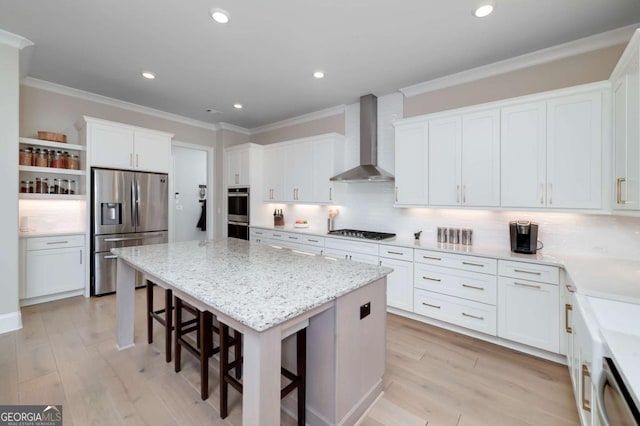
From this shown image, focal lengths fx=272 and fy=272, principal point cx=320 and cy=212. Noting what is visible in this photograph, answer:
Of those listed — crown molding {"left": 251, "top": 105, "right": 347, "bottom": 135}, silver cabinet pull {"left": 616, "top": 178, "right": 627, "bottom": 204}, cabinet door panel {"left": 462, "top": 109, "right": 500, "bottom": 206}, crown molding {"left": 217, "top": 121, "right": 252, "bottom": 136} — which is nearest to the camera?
silver cabinet pull {"left": 616, "top": 178, "right": 627, "bottom": 204}

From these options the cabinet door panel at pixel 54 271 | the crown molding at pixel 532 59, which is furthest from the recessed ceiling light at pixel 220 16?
the cabinet door panel at pixel 54 271

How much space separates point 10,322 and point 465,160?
490 centimetres

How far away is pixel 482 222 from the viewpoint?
121 inches

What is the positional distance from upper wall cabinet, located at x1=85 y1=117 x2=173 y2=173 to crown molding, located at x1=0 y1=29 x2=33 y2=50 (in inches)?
39.2

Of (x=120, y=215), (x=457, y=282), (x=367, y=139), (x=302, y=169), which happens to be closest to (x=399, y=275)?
(x=457, y=282)

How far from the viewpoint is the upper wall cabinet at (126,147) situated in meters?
3.62

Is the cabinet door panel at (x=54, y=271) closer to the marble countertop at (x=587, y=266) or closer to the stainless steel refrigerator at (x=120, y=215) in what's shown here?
the stainless steel refrigerator at (x=120, y=215)

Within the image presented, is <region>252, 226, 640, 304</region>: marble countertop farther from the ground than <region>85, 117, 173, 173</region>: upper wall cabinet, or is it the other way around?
<region>85, 117, 173, 173</region>: upper wall cabinet

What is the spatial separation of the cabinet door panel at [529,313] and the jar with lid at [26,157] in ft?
17.9

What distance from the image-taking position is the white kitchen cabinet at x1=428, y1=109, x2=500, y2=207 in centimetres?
274

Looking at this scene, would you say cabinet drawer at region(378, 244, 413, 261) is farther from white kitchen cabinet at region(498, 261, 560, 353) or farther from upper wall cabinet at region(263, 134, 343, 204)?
upper wall cabinet at region(263, 134, 343, 204)

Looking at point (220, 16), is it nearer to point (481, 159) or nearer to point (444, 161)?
point (444, 161)

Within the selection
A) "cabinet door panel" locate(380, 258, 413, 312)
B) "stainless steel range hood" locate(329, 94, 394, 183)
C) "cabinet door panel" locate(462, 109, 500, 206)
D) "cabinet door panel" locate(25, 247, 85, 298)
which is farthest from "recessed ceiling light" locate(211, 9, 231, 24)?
"cabinet door panel" locate(25, 247, 85, 298)

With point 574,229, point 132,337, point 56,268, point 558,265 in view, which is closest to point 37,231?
point 56,268
